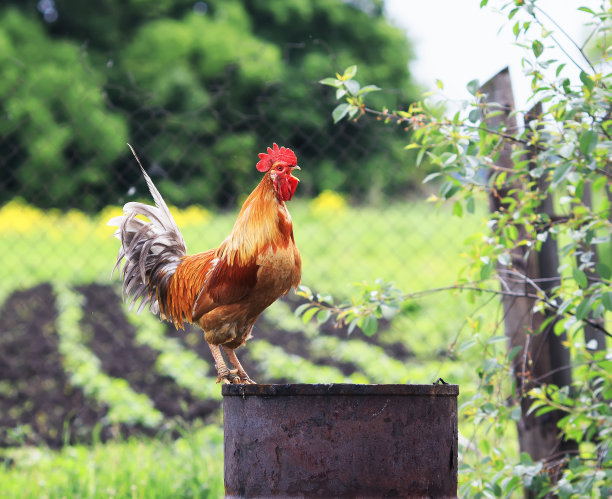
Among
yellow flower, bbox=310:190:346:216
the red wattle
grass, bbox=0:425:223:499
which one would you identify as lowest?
grass, bbox=0:425:223:499

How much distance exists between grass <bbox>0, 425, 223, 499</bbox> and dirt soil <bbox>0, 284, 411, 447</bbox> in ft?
0.60

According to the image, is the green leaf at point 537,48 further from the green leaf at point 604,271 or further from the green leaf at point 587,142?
the green leaf at point 604,271

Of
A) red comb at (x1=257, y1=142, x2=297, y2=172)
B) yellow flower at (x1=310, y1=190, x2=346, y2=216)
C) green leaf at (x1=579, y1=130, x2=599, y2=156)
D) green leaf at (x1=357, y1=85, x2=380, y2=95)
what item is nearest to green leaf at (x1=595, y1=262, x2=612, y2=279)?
green leaf at (x1=579, y1=130, x2=599, y2=156)

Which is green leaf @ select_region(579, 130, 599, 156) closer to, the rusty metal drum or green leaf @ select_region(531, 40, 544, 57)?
green leaf @ select_region(531, 40, 544, 57)

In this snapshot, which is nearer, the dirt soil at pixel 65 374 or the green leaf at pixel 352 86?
the green leaf at pixel 352 86

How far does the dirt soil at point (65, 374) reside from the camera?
218 inches

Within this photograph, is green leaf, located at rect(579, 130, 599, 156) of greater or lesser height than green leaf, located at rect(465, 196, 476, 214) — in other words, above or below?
below

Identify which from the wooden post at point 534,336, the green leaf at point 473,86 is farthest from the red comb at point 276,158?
the wooden post at point 534,336

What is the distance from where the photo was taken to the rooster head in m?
2.66

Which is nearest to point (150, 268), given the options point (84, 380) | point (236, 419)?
point (236, 419)

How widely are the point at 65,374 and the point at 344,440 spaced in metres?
4.96

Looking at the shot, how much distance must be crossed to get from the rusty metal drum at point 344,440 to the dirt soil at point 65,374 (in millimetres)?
2486

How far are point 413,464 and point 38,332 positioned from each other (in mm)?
6328

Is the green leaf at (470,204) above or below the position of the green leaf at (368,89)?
below
